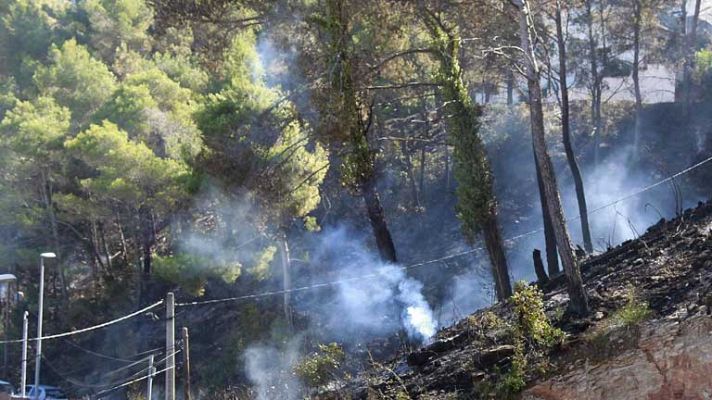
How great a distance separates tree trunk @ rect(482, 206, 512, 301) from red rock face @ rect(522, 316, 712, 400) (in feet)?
27.9

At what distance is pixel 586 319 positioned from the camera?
13.3 metres

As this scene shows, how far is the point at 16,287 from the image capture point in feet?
132

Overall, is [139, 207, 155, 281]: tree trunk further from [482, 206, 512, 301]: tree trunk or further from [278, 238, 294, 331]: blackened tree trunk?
[482, 206, 512, 301]: tree trunk

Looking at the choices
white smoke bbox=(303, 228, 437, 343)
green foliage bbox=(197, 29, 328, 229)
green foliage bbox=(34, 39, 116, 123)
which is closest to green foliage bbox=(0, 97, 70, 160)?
green foliage bbox=(34, 39, 116, 123)

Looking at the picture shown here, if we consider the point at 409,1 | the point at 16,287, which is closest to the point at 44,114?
the point at 16,287

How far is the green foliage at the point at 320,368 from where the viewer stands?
1661 centimetres

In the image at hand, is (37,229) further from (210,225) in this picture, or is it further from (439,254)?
(439,254)

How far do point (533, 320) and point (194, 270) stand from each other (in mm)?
21873

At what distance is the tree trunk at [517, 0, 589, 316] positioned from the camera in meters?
13.8

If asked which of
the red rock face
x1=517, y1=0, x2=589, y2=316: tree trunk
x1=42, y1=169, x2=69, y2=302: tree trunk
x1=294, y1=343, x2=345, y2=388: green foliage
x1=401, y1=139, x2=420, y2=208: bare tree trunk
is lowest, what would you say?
the red rock face

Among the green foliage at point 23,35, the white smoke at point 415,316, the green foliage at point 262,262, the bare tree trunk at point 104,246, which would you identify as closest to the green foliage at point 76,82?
the bare tree trunk at point 104,246

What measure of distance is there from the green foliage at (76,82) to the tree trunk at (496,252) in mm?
23104

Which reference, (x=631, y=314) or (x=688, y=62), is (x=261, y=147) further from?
(x=688, y=62)

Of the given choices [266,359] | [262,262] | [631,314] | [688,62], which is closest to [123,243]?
[262,262]
